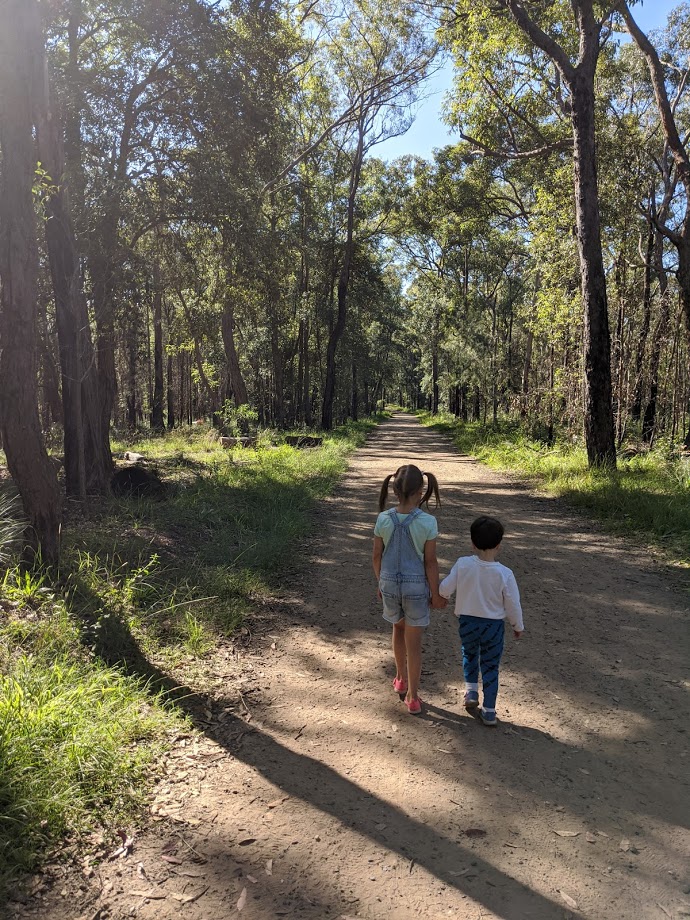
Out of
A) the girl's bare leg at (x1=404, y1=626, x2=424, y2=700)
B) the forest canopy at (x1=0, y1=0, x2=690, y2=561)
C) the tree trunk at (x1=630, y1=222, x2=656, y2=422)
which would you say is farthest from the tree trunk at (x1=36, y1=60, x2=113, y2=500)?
the tree trunk at (x1=630, y1=222, x2=656, y2=422)

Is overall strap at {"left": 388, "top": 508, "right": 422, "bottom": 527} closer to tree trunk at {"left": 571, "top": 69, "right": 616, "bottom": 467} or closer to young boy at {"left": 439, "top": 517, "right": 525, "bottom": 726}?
young boy at {"left": 439, "top": 517, "right": 525, "bottom": 726}

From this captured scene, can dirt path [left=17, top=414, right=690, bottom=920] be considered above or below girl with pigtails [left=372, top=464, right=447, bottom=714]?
below

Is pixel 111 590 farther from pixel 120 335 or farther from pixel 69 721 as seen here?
pixel 120 335

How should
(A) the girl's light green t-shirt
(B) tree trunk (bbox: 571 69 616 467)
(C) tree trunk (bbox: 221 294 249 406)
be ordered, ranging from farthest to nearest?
1. (C) tree trunk (bbox: 221 294 249 406)
2. (B) tree trunk (bbox: 571 69 616 467)
3. (A) the girl's light green t-shirt

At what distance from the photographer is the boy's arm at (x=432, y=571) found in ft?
11.1

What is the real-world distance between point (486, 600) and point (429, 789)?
1040 millimetres

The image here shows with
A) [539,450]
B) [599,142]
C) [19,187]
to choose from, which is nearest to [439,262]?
[599,142]

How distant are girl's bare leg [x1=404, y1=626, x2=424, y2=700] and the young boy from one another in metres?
0.28

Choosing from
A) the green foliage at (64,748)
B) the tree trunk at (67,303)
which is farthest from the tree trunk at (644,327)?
the green foliage at (64,748)

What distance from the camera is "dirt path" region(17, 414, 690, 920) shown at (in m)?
2.18

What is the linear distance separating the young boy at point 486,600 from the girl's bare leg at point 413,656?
0.90 ft

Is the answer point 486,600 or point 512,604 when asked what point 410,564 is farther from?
point 512,604

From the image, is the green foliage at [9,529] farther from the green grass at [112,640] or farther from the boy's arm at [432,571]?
the boy's arm at [432,571]

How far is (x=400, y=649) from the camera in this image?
3.64 m
